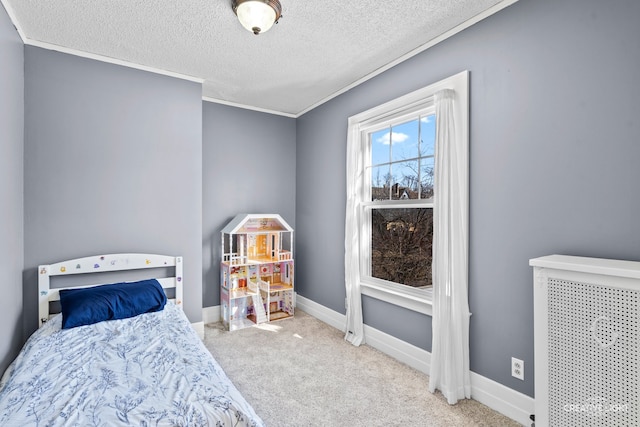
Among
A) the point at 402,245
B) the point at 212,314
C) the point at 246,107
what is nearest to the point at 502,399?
the point at 402,245

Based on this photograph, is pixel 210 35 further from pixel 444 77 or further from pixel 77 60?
pixel 444 77

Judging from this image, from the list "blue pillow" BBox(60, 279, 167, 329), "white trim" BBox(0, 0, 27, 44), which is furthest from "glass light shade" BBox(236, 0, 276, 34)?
"blue pillow" BBox(60, 279, 167, 329)

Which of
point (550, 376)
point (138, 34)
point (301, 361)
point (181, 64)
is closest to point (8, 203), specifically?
point (138, 34)

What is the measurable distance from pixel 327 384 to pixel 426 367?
2.65 feet

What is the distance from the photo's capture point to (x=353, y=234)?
10.7 ft

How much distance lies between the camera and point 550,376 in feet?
5.18

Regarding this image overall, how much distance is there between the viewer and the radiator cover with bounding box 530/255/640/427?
1.33 metres

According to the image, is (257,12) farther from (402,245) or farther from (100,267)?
(100,267)

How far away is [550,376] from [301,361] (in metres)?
1.85

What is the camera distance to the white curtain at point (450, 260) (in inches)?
88.0

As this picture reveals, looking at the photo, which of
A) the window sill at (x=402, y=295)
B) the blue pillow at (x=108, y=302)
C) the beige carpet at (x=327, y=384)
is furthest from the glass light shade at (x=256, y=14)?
the beige carpet at (x=327, y=384)

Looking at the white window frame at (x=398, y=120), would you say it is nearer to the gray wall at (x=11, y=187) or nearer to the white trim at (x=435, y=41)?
the white trim at (x=435, y=41)

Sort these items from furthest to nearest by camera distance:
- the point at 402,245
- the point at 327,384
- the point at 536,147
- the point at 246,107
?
1. the point at 246,107
2. the point at 402,245
3. the point at 327,384
4. the point at 536,147

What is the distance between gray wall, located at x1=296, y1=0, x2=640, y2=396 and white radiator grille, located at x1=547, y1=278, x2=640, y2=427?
1.13 feet
